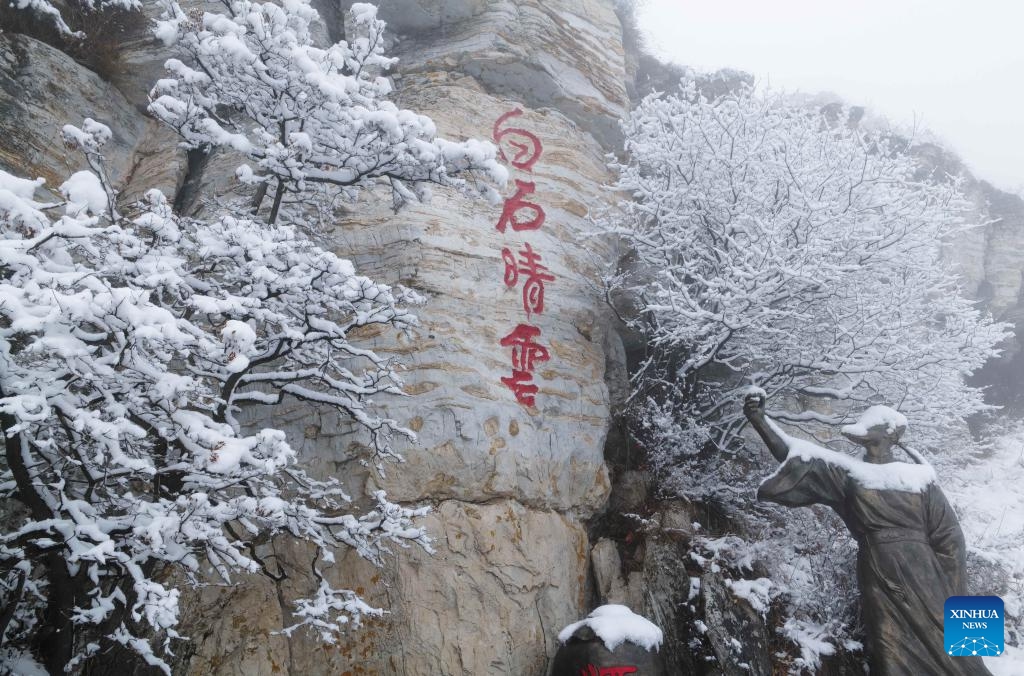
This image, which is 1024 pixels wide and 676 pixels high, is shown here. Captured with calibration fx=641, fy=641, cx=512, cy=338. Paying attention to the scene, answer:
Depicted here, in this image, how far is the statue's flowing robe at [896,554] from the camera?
4625mm

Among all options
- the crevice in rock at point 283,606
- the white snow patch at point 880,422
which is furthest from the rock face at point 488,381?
the white snow patch at point 880,422

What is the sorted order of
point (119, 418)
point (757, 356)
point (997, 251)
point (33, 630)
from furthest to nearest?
point (997, 251)
point (757, 356)
point (33, 630)
point (119, 418)

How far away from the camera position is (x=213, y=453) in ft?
9.77

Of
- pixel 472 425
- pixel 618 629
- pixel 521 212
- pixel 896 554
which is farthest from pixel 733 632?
pixel 521 212

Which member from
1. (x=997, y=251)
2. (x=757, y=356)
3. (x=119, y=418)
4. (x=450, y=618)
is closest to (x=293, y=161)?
(x=119, y=418)

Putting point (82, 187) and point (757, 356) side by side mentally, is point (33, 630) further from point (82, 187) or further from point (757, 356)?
point (757, 356)

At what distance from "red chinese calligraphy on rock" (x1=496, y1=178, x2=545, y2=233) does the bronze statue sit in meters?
3.14

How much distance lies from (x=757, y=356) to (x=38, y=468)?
20.0ft

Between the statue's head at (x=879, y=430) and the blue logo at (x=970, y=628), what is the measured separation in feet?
3.90

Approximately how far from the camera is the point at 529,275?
22.1ft

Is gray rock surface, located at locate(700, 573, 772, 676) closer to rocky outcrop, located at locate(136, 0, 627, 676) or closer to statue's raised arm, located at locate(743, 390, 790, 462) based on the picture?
rocky outcrop, located at locate(136, 0, 627, 676)

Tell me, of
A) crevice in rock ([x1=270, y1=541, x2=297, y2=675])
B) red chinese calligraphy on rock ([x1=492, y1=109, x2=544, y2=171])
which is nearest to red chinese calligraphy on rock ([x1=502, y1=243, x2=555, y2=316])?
red chinese calligraphy on rock ([x1=492, y1=109, x2=544, y2=171])

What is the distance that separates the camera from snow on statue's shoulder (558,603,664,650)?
4.66 m

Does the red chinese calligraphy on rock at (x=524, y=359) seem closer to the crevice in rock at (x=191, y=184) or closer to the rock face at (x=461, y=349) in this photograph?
the rock face at (x=461, y=349)
